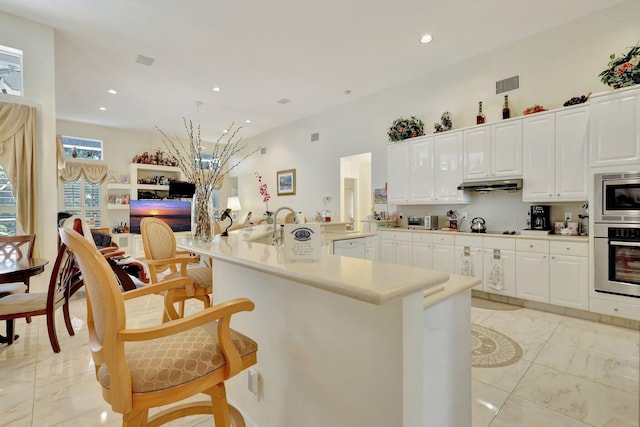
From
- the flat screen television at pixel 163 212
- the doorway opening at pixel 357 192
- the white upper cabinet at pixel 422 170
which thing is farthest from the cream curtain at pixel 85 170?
the white upper cabinet at pixel 422 170

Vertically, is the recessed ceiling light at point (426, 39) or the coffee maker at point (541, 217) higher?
the recessed ceiling light at point (426, 39)

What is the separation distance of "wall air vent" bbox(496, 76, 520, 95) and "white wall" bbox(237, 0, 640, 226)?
6 centimetres

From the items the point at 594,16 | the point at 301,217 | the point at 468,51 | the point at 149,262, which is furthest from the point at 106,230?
the point at 594,16

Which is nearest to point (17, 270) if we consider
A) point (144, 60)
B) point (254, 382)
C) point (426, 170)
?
point (254, 382)

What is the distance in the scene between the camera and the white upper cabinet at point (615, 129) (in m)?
2.88

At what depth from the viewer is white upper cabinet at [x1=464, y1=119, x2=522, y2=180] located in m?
3.81

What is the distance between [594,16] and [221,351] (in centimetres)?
518

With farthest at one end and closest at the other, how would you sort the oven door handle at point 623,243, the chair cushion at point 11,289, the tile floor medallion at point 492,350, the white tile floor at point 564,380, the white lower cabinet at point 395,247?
the white lower cabinet at point 395,247 < the oven door handle at point 623,243 < the chair cushion at point 11,289 < the tile floor medallion at point 492,350 < the white tile floor at point 564,380

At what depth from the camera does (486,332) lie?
116 inches

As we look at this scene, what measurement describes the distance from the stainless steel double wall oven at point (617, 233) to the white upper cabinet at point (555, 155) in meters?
0.30

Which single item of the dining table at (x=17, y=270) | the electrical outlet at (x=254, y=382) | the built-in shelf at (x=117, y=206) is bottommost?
the electrical outlet at (x=254, y=382)

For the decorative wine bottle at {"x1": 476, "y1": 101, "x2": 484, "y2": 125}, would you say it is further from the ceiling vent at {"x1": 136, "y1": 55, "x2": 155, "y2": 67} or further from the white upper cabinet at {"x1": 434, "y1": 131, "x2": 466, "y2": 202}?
the ceiling vent at {"x1": 136, "y1": 55, "x2": 155, "y2": 67}

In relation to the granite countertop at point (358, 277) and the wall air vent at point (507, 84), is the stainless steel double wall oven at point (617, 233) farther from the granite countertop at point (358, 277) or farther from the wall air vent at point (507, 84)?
the granite countertop at point (358, 277)

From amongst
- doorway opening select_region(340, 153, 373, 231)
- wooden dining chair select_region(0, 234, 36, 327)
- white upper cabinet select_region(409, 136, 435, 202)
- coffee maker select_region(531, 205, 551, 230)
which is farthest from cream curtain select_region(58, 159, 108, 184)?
coffee maker select_region(531, 205, 551, 230)
